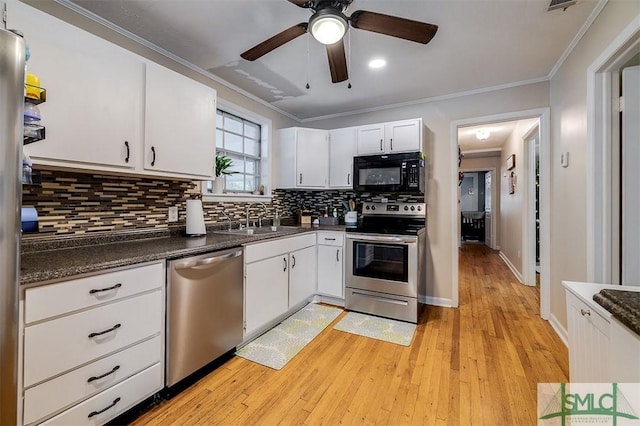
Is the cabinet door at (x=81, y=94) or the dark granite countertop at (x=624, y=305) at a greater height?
the cabinet door at (x=81, y=94)

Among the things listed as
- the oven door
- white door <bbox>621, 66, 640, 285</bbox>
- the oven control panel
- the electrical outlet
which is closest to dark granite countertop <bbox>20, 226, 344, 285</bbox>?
the electrical outlet

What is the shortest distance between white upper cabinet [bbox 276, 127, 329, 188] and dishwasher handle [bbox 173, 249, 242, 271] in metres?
1.67

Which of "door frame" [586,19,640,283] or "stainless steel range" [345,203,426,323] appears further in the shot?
"stainless steel range" [345,203,426,323]

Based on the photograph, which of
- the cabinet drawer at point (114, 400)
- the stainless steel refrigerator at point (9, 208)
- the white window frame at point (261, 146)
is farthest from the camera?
the white window frame at point (261, 146)

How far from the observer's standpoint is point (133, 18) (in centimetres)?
187

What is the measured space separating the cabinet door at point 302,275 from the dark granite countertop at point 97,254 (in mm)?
760

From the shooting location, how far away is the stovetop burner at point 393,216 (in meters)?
3.23

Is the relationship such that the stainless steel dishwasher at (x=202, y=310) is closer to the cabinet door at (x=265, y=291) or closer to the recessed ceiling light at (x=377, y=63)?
the cabinet door at (x=265, y=291)

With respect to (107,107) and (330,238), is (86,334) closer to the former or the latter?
(107,107)

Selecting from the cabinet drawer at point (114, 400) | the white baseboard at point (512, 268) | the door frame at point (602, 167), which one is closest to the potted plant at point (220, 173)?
the cabinet drawer at point (114, 400)

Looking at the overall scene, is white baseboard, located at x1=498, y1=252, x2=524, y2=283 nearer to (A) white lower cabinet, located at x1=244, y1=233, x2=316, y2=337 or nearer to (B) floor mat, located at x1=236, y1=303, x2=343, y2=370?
(B) floor mat, located at x1=236, y1=303, x2=343, y2=370

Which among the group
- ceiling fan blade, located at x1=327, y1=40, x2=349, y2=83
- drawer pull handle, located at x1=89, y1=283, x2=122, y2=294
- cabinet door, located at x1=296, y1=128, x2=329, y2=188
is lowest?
drawer pull handle, located at x1=89, y1=283, x2=122, y2=294

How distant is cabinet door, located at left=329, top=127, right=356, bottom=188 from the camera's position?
3414 millimetres

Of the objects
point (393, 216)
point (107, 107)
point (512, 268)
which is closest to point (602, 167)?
point (393, 216)
